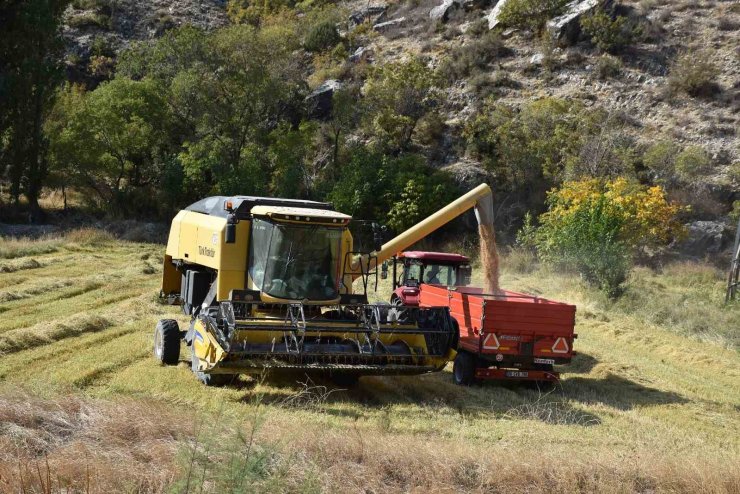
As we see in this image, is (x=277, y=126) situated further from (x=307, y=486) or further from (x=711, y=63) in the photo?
(x=307, y=486)

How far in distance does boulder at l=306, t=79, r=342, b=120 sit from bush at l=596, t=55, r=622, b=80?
49.0ft

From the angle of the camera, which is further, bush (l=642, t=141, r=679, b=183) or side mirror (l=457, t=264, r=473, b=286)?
bush (l=642, t=141, r=679, b=183)

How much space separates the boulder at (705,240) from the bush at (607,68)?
14256 mm

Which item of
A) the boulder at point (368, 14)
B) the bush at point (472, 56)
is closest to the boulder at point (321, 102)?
the bush at point (472, 56)

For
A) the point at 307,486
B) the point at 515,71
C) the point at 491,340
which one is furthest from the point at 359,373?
the point at 515,71

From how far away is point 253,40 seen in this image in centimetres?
3975

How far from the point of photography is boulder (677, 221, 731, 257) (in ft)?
107

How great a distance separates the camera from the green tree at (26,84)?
3425 cm

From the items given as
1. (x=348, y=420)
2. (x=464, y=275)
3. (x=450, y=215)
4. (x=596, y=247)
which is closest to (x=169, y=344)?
(x=348, y=420)

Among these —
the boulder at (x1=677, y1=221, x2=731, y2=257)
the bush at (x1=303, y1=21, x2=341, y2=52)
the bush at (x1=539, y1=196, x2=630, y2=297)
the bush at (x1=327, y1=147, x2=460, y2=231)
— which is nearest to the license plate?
the bush at (x1=539, y1=196, x2=630, y2=297)

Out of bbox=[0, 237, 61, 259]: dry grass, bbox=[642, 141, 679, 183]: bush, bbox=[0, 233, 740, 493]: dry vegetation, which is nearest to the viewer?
bbox=[0, 233, 740, 493]: dry vegetation

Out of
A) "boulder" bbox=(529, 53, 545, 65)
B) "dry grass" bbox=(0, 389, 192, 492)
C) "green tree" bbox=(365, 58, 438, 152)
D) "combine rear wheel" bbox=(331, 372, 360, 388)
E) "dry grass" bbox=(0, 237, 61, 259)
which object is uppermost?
"boulder" bbox=(529, 53, 545, 65)

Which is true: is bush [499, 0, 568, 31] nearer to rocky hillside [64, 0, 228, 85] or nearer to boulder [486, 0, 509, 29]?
boulder [486, 0, 509, 29]

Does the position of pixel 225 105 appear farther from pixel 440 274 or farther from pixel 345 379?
pixel 345 379
